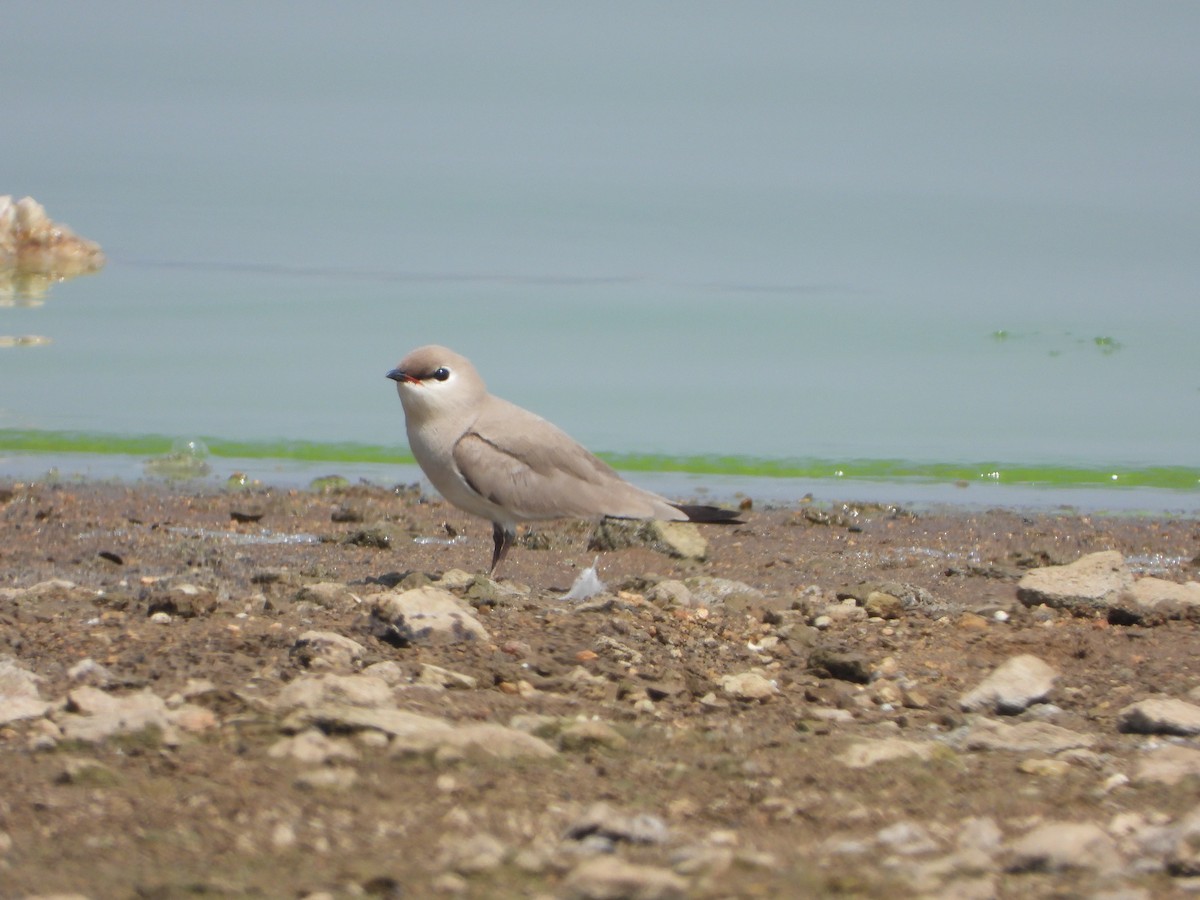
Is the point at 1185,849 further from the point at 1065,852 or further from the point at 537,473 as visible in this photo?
the point at 537,473

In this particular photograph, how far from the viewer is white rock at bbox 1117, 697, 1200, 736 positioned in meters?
4.67

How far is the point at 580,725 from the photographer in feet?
13.4

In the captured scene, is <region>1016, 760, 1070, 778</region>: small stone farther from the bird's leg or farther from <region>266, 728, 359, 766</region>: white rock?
the bird's leg

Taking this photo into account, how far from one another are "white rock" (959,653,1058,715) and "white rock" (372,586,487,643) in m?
1.44

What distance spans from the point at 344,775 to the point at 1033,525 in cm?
639

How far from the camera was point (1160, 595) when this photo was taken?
20.4 feet

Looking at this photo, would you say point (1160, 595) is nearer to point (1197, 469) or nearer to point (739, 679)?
point (739, 679)

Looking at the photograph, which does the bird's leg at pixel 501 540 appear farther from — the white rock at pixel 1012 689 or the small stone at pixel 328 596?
the white rock at pixel 1012 689

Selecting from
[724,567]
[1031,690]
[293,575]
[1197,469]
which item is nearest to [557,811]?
[1031,690]

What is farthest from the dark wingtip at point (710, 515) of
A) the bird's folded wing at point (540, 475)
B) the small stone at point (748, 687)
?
the small stone at point (748, 687)

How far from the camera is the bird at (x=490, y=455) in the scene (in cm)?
690

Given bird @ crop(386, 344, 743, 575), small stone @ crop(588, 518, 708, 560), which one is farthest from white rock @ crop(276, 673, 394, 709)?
small stone @ crop(588, 518, 708, 560)

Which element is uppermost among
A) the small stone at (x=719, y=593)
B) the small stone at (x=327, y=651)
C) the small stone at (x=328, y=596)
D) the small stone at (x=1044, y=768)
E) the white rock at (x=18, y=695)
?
the small stone at (x=719, y=593)

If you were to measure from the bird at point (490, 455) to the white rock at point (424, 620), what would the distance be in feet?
5.79
